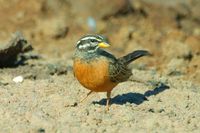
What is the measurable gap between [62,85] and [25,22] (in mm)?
6118

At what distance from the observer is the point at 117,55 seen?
15.9m

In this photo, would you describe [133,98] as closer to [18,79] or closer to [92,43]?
[92,43]

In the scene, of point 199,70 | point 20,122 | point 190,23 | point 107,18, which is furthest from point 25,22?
point 20,122

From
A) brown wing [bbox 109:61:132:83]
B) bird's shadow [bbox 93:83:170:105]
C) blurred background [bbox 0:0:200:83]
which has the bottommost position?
bird's shadow [bbox 93:83:170:105]

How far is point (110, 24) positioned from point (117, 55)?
7.14ft

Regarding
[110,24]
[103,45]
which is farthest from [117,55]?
[103,45]

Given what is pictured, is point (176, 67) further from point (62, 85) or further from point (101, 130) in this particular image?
point (101, 130)

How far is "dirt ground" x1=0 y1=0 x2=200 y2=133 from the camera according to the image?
9883mm

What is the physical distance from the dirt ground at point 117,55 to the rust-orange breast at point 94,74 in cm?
36

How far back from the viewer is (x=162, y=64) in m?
15.0

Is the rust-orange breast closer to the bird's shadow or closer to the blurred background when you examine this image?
the bird's shadow

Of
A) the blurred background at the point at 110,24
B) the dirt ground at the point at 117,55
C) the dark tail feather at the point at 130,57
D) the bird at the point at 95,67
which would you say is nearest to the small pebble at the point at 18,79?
the dirt ground at the point at 117,55

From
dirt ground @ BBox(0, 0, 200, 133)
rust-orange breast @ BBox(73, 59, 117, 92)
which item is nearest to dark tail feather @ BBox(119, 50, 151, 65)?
dirt ground @ BBox(0, 0, 200, 133)

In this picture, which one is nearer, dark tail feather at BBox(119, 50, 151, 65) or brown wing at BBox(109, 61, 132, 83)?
brown wing at BBox(109, 61, 132, 83)
